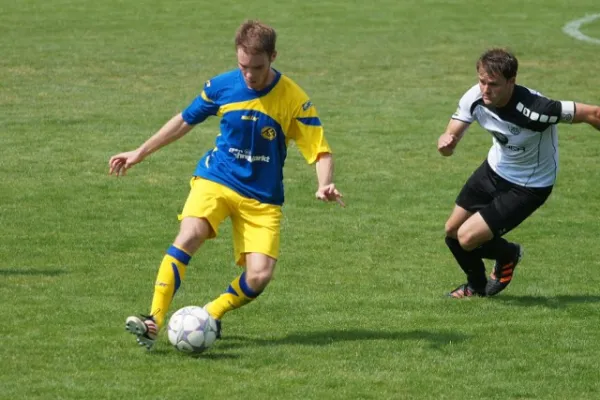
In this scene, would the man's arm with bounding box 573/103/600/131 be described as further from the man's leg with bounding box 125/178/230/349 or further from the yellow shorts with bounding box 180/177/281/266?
the man's leg with bounding box 125/178/230/349

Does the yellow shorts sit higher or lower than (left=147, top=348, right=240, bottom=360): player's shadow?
higher

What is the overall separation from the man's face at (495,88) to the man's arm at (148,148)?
2284mm

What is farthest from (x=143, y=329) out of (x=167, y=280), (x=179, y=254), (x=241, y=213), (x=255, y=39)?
(x=255, y=39)

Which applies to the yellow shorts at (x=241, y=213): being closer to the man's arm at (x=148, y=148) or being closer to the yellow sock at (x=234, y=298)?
the yellow sock at (x=234, y=298)

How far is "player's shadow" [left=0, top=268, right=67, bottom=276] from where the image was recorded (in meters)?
10.6

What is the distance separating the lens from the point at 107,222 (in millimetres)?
12750

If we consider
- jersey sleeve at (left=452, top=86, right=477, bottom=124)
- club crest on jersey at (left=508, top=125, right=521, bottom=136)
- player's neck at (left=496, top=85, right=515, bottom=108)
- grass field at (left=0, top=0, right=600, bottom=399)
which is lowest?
grass field at (left=0, top=0, right=600, bottom=399)

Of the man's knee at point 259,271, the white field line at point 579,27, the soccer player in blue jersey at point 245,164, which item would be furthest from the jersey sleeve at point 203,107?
the white field line at point 579,27

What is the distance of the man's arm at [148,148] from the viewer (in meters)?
8.56

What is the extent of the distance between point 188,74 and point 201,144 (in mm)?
5547

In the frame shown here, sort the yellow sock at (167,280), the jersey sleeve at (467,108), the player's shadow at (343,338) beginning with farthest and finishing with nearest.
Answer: the jersey sleeve at (467,108) → the player's shadow at (343,338) → the yellow sock at (167,280)

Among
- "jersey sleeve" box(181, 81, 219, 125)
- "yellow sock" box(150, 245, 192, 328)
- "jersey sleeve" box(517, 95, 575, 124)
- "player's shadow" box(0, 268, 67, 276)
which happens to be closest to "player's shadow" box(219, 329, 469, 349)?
"yellow sock" box(150, 245, 192, 328)

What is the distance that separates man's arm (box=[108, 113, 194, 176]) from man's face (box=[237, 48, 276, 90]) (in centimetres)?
62

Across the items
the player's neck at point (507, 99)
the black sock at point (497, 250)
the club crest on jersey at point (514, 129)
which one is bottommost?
the black sock at point (497, 250)
